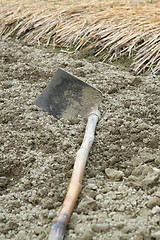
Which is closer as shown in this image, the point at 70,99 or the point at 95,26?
the point at 70,99

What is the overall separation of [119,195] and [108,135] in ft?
1.49

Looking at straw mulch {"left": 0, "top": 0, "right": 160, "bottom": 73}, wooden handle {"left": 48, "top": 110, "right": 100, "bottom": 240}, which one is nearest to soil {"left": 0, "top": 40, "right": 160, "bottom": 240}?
wooden handle {"left": 48, "top": 110, "right": 100, "bottom": 240}

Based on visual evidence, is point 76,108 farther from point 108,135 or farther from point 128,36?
point 128,36

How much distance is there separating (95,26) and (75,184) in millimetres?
1612

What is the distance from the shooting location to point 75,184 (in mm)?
1327

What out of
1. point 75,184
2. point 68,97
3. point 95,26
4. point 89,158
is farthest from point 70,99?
point 95,26

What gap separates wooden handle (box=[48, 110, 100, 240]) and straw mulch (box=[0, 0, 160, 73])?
765 mm

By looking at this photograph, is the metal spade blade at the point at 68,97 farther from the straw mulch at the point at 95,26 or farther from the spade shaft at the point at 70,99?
the straw mulch at the point at 95,26

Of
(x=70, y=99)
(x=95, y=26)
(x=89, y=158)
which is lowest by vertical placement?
(x=89, y=158)

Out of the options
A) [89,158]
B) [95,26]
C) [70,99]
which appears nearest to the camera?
[89,158]

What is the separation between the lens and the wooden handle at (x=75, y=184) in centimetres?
114

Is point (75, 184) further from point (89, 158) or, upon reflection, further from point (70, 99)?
point (70, 99)

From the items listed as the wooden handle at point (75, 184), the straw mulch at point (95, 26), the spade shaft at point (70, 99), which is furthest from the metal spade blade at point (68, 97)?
the straw mulch at point (95, 26)

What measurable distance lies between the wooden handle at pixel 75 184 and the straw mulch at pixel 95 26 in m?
0.77
